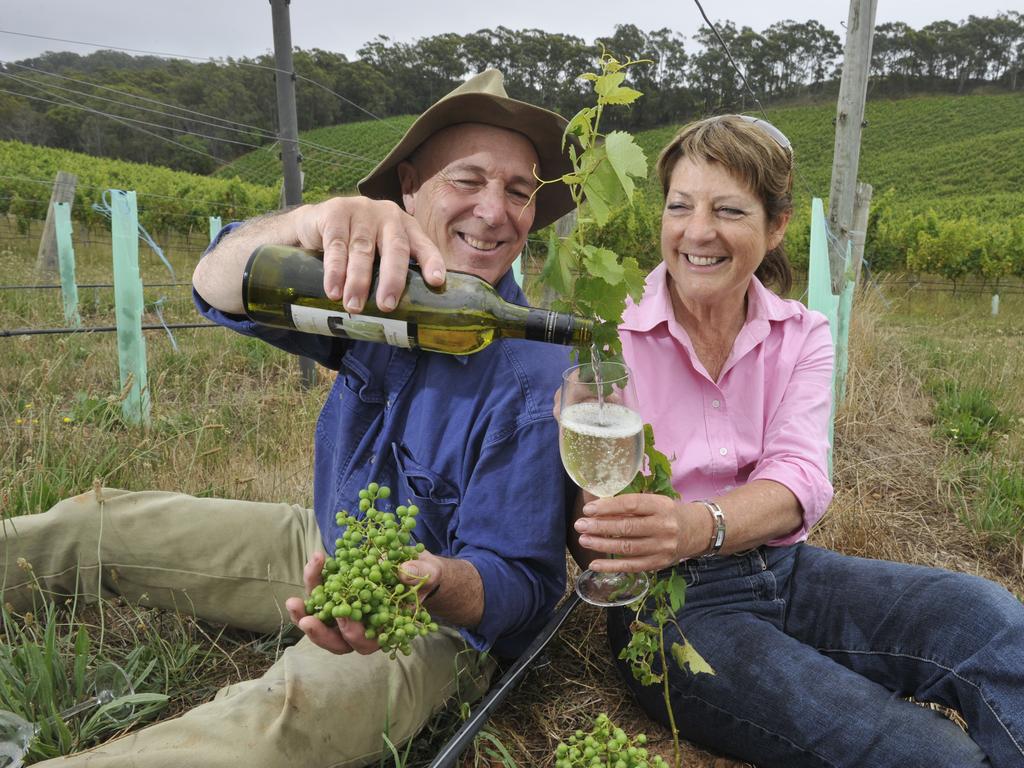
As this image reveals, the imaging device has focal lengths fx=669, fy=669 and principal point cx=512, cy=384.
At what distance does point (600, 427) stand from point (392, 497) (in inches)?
32.0

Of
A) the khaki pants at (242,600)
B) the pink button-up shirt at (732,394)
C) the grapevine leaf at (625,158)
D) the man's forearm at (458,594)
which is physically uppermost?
the grapevine leaf at (625,158)

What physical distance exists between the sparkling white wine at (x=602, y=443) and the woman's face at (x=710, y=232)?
3.16 ft

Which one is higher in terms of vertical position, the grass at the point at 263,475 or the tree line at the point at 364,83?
the tree line at the point at 364,83

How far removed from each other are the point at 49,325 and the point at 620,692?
21.4 feet

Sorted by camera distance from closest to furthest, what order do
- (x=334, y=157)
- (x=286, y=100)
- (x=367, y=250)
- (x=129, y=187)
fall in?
1. (x=367, y=250)
2. (x=286, y=100)
3. (x=129, y=187)
4. (x=334, y=157)

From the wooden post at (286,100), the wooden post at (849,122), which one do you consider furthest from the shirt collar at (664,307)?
the wooden post at (286,100)

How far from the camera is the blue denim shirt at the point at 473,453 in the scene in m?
1.61

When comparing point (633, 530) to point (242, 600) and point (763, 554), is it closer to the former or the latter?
point (763, 554)

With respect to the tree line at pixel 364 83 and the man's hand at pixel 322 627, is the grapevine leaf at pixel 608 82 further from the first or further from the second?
the tree line at pixel 364 83

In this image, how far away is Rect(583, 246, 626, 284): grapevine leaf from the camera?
120 centimetres

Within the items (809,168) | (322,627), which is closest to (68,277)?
(322,627)

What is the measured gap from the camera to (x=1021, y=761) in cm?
143

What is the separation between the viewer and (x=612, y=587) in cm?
175

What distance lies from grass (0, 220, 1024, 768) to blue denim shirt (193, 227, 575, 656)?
38cm
